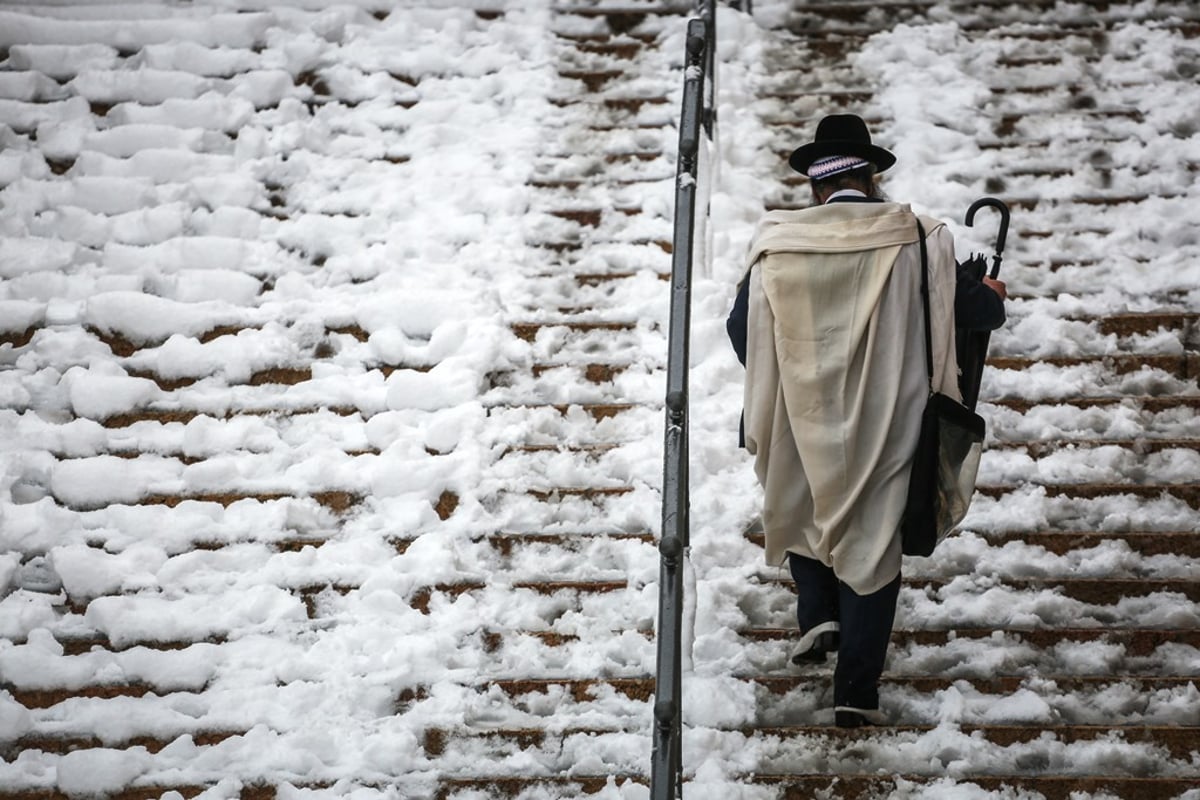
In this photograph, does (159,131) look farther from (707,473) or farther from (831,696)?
(831,696)

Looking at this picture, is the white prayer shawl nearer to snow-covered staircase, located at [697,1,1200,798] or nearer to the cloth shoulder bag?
the cloth shoulder bag

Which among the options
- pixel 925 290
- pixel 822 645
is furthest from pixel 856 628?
pixel 925 290

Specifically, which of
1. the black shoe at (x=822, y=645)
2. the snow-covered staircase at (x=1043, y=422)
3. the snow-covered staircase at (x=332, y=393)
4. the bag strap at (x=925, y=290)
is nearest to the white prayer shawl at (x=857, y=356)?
the bag strap at (x=925, y=290)

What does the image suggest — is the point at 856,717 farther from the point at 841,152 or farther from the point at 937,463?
the point at 841,152

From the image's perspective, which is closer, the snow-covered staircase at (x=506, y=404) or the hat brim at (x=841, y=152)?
the hat brim at (x=841, y=152)

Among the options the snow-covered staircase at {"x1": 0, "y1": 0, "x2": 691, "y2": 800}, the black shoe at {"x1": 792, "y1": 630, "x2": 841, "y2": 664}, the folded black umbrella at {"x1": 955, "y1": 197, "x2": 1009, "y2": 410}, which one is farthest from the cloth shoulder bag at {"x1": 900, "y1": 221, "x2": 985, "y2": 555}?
the snow-covered staircase at {"x1": 0, "y1": 0, "x2": 691, "y2": 800}

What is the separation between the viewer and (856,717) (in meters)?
3.42

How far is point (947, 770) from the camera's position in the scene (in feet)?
10.9

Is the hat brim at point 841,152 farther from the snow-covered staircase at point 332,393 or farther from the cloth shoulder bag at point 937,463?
the snow-covered staircase at point 332,393

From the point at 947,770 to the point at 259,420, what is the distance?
104 inches

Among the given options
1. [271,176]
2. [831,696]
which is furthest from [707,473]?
[271,176]

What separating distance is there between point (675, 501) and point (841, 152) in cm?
107

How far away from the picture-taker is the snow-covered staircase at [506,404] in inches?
141

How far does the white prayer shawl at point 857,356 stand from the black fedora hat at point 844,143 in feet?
0.46
